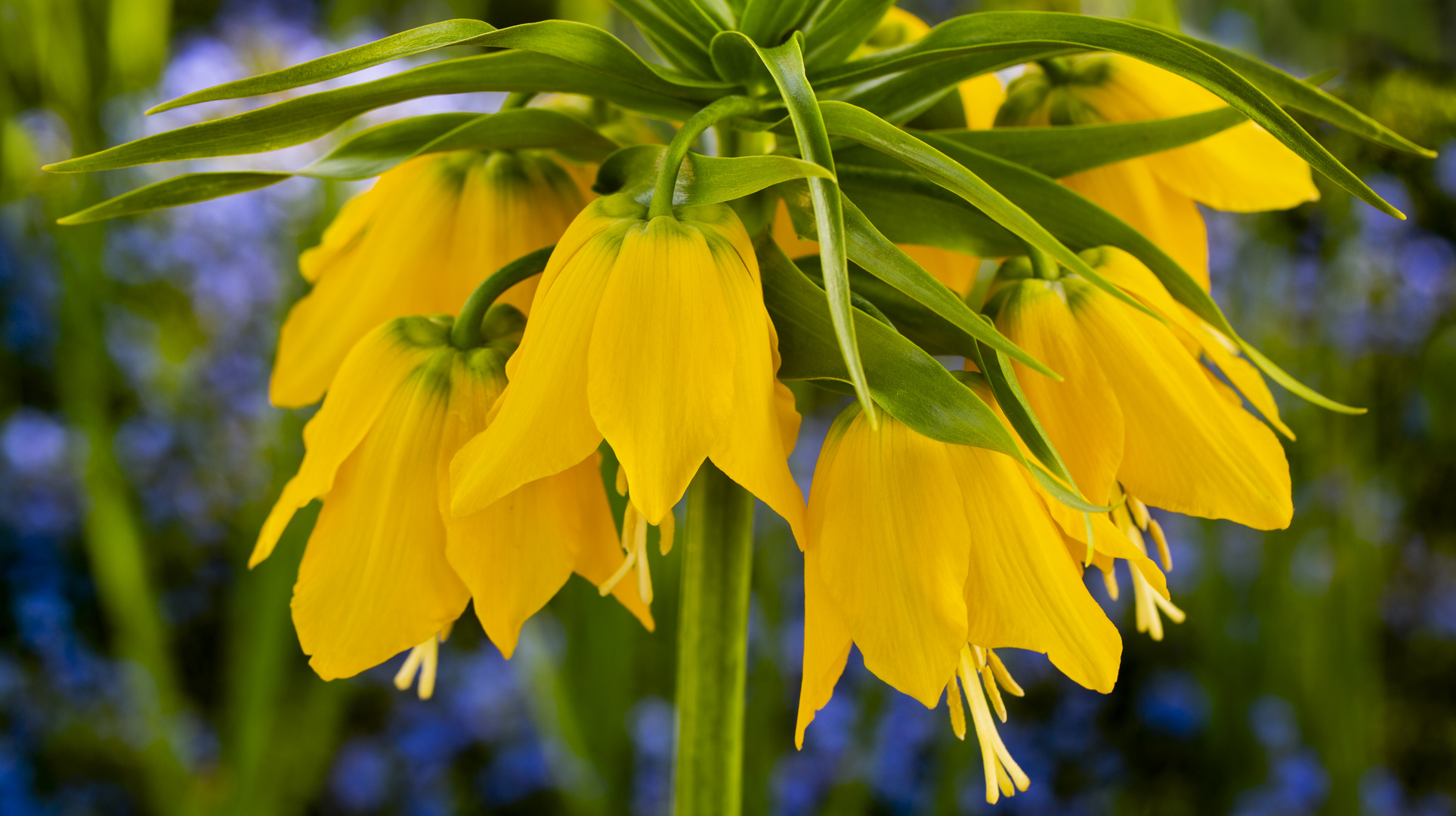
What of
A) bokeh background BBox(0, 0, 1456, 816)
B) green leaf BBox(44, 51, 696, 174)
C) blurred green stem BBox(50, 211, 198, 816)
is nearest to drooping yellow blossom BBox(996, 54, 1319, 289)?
green leaf BBox(44, 51, 696, 174)

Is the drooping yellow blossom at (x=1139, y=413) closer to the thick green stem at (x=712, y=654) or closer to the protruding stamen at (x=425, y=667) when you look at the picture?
the thick green stem at (x=712, y=654)

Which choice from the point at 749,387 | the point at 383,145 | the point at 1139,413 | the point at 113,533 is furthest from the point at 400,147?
the point at 113,533

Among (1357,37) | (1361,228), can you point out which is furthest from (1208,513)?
(1357,37)

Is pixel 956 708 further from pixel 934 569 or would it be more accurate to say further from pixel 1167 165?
pixel 1167 165

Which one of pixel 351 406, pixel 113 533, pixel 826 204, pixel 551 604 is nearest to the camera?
pixel 826 204

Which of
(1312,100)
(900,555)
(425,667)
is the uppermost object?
(1312,100)

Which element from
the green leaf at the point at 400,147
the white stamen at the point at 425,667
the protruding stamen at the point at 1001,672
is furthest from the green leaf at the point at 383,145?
the protruding stamen at the point at 1001,672
